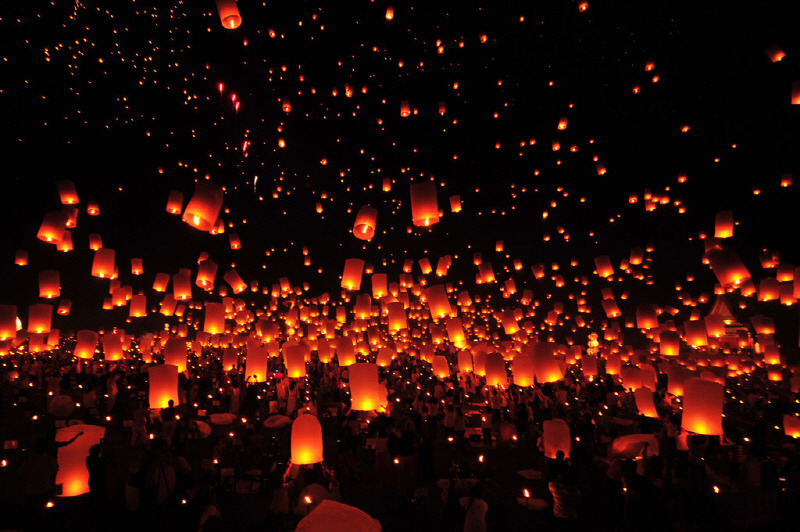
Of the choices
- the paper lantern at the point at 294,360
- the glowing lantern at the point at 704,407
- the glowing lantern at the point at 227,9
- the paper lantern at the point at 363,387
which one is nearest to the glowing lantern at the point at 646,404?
the glowing lantern at the point at 704,407

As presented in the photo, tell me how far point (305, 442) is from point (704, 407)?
465 centimetres

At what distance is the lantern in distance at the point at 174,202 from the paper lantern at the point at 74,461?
11.1ft

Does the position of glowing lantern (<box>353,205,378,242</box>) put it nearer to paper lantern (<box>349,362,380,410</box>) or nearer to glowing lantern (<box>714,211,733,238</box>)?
paper lantern (<box>349,362,380,410</box>)

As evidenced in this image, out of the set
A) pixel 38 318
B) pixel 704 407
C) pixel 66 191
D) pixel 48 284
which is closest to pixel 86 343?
pixel 38 318

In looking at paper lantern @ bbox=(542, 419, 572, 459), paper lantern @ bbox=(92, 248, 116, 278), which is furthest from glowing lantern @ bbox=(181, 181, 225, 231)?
paper lantern @ bbox=(542, 419, 572, 459)

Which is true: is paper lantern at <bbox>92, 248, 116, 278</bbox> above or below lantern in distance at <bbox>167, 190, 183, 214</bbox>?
below

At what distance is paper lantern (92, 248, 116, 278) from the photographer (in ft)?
25.2

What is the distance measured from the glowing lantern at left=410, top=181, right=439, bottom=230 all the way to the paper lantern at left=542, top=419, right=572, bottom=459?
10.2ft

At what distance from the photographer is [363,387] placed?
6.00m

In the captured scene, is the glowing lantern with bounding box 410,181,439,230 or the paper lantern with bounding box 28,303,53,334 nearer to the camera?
the glowing lantern with bounding box 410,181,439,230

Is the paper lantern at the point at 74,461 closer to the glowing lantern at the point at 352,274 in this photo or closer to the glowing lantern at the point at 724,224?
the glowing lantern at the point at 352,274

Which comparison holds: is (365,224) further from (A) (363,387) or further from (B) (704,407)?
(B) (704,407)

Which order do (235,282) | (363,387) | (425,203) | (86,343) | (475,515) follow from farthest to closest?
(235,282)
(86,343)
(363,387)
(425,203)
(475,515)

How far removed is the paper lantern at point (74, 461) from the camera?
15.6 ft
